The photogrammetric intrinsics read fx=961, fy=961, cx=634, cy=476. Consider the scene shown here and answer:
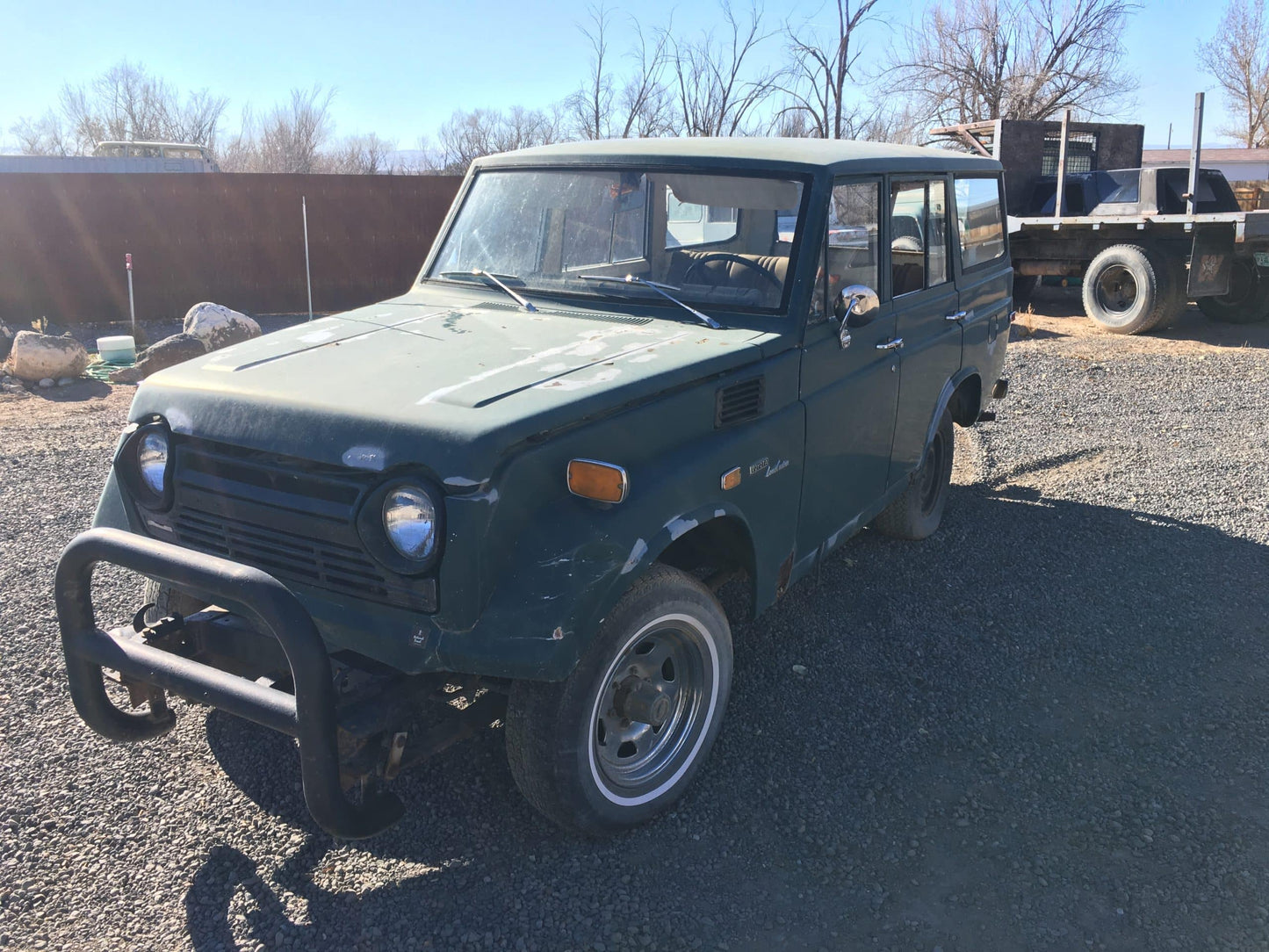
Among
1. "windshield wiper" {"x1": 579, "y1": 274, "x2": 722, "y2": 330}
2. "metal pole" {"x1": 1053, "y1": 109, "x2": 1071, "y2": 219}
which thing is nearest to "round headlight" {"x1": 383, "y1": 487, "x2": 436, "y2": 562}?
"windshield wiper" {"x1": 579, "y1": 274, "x2": 722, "y2": 330}

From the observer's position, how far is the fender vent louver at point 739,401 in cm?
306

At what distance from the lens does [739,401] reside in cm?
315

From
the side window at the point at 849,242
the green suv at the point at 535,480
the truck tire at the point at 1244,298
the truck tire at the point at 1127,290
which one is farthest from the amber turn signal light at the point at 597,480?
the truck tire at the point at 1244,298

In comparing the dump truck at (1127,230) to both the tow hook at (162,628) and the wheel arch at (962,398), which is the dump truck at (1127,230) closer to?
the wheel arch at (962,398)

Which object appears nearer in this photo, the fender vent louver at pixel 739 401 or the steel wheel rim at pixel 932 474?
the fender vent louver at pixel 739 401

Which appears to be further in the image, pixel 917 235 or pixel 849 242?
pixel 917 235

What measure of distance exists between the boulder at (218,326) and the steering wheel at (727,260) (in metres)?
8.39

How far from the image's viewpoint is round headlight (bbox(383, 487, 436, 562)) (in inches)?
94.0

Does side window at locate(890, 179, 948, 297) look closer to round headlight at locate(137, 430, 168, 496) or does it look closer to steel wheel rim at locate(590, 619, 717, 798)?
steel wheel rim at locate(590, 619, 717, 798)

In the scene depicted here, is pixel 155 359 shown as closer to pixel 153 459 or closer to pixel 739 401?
pixel 153 459

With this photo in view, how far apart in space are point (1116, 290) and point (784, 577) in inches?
422

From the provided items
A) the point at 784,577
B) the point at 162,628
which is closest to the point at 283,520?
the point at 162,628

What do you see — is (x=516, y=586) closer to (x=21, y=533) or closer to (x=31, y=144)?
(x=21, y=533)

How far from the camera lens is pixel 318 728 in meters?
2.30
